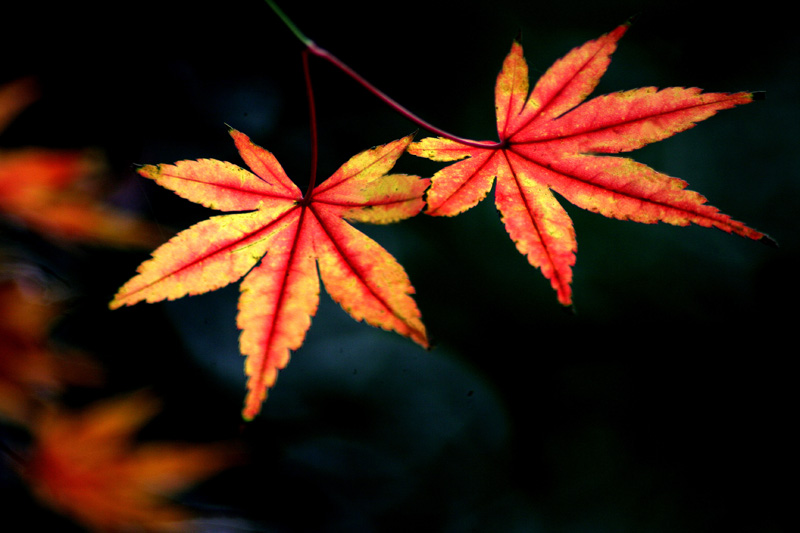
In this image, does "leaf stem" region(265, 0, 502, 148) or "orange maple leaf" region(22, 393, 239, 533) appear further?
"orange maple leaf" region(22, 393, 239, 533)

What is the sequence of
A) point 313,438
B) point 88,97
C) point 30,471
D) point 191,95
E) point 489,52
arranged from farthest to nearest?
point 313,438 < point 489,52 < point 191,95 < point 88,97 < point 30,471

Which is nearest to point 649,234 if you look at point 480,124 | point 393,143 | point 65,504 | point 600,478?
point 480,124

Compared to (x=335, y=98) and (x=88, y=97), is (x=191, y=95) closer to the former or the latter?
(x=88, y=97)

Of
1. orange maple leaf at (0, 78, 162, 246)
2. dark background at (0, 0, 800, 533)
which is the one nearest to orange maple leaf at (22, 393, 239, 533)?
orange maple leaf at (0, 78, 162, 246)

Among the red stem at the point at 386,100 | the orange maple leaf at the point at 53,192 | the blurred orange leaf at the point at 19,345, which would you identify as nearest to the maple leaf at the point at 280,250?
the red stem at the point at 386,100

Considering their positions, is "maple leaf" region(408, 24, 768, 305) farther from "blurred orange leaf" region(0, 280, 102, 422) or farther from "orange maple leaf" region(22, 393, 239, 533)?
"orange maple leaf" region(22, 393, 239, 533)

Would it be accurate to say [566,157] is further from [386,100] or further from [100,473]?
[100,473]

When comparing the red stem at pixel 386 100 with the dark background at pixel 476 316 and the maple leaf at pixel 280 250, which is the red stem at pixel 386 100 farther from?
the dark background at pixel 476 316
